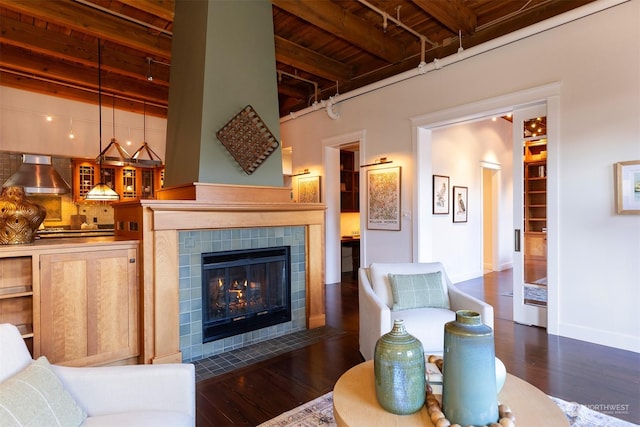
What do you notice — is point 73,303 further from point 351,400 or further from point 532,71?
point 532,71

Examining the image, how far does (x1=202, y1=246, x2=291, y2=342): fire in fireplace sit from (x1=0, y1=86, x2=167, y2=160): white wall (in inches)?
202

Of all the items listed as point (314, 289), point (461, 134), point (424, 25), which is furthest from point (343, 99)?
point (314, 289)

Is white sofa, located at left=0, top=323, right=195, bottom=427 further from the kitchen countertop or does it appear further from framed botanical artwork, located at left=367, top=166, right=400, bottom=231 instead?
the kitchen countertop

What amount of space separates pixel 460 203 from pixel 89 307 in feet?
18.4

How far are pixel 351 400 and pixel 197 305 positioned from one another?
81.5 inches

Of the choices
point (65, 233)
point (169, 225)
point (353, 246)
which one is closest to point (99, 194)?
point (65, 233)

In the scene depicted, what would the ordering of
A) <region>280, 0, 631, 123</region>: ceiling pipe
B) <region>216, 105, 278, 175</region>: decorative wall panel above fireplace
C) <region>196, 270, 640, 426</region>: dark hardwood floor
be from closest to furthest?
<region>196, 270, 640, 426</region>: dark hardwood floor
<region>280, 0, 631, 123</region>: ceiling pipe
<region>216, 105, 278, 175</region>: decorative wall panel above fireplace

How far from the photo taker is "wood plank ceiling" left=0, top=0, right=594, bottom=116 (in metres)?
3.96

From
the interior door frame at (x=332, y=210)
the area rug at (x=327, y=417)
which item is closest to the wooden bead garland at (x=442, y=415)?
the area rug at (x=327, y=417)

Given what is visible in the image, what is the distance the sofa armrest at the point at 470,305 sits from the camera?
2.52m

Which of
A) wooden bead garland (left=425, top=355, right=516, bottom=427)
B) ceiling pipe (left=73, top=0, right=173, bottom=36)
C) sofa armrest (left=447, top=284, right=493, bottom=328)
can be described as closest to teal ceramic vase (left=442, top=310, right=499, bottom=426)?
wooden bead garland (left=425, top=355, right=516, bottom=427)

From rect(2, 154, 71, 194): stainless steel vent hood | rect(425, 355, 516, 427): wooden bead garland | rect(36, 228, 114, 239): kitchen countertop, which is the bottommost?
rect(425, 355, 516, 427): wooden bead garland

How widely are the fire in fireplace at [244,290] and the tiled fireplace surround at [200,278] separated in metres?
0.06

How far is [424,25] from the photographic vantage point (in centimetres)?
470
